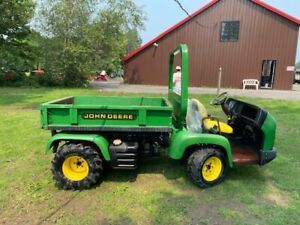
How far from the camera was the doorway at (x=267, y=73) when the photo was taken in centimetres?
2097

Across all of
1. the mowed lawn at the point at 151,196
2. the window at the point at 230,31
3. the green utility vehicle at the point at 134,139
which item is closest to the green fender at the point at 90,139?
the green utility vehicle at the point at 134,139

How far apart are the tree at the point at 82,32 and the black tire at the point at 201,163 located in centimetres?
1541

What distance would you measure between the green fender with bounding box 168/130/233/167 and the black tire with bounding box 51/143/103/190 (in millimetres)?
981

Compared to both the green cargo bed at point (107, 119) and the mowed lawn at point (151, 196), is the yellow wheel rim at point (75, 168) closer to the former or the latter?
the mowed lawn at point (151, 196)

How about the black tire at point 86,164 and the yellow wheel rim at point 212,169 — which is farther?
the yellow wheel rim at point 212,169

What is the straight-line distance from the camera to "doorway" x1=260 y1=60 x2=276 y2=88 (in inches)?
826

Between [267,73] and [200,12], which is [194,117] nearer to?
[200,12]

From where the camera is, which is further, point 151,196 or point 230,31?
point 230,31

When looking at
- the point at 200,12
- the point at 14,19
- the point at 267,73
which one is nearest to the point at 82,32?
the point at 14,19

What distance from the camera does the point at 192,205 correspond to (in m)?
3.50

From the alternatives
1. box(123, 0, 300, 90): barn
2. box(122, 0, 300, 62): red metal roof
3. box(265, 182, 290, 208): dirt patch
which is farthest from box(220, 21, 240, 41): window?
box(265, 182, 290, 208): dirt patch

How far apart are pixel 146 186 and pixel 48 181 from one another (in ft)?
4.40

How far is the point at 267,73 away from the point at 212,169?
19535mm

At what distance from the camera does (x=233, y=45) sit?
21250 mm
